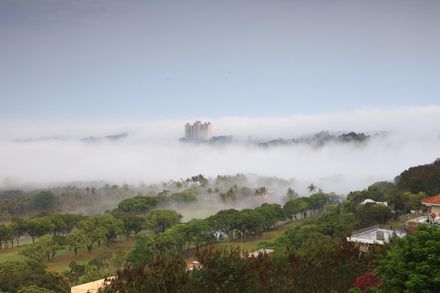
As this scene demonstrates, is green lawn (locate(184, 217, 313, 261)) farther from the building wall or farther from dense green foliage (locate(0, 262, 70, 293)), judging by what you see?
dense green foliage (locate(0, 262, 70, 293))

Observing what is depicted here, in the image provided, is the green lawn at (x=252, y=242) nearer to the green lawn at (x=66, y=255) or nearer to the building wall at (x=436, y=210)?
the green lawn at (x=66, y=255)

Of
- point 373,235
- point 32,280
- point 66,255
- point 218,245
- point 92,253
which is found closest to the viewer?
point 32,280

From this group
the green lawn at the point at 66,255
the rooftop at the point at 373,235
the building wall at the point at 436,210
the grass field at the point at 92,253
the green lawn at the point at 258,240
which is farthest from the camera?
the green lawn at the point at 258,240

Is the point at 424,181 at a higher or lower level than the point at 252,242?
higher

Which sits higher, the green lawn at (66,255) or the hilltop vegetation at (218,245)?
the hilltop vegetation at (218,245)

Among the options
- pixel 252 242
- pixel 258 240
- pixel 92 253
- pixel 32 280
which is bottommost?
pixel 258 240

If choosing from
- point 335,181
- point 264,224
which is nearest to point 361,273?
point 264,224

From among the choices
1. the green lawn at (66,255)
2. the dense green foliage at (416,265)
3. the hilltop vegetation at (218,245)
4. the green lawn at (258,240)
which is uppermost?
the dense green foliage at (416,265)

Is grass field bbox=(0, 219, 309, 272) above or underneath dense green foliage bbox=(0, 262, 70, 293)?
underneath

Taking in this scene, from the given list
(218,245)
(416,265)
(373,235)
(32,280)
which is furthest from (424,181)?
(416,265)

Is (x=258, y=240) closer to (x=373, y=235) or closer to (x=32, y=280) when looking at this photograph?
(x=373, y=235)

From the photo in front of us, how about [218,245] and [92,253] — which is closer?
[218,245]

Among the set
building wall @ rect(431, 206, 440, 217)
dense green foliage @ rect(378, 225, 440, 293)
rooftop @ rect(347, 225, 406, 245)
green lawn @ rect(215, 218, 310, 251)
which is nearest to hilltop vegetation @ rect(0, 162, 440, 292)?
dense green foliage @ rect(378, 225, 440, 293)

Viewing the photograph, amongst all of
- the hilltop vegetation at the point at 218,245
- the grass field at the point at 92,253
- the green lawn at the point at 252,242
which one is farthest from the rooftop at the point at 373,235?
the green lawn at the point at 252,242
